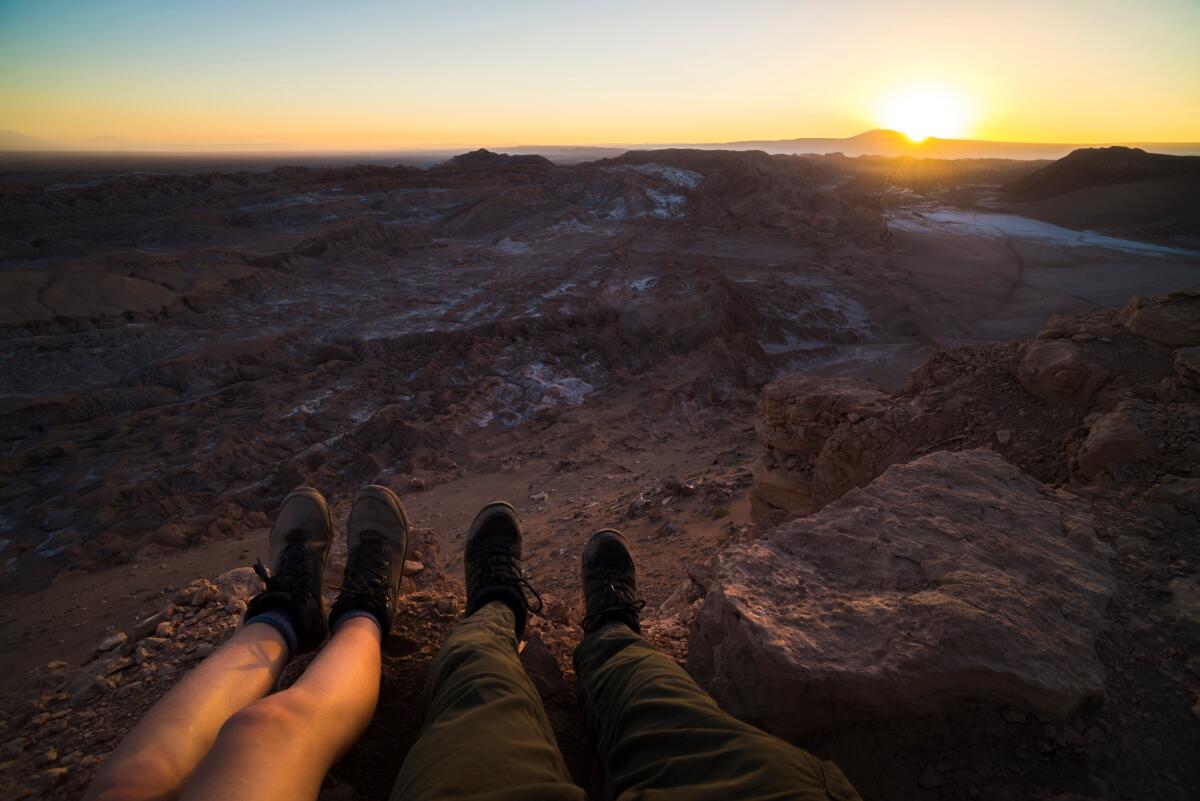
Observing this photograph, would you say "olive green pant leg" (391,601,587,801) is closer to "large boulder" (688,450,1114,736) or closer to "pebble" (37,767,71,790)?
"large boulder" (688,450,1114,736)

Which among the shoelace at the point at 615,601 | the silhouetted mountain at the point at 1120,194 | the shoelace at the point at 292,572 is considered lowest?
the shoelace at the point at 615,601

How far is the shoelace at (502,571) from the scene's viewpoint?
2.35 metres

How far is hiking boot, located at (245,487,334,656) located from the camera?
2.03 m

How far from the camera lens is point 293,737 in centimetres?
138

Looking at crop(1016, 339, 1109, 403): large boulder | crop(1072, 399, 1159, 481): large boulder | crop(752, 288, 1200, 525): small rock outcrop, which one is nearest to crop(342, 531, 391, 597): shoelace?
crop(752, 288, 1200, 525): small rock outcrop

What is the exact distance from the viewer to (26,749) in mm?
1883

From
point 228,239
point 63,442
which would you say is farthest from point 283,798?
point 228,239

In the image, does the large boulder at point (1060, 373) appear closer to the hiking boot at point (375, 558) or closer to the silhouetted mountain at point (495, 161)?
the hiking boot at point (375, 558)

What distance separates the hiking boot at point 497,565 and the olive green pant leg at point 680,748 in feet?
2.07

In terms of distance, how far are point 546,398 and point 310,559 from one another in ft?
21.8

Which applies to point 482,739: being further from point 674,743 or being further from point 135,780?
point 135,780

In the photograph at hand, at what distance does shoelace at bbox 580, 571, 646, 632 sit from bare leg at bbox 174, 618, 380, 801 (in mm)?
765

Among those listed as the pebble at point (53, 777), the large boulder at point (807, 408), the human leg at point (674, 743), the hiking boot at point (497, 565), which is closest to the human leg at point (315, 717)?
the hiking boot at point (497, 565)

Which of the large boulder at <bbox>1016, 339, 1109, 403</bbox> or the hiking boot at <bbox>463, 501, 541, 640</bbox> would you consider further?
the large boulder at <bbox>1016, 339, 1109, 403</bbox>
